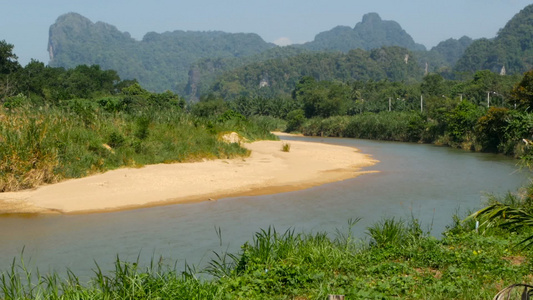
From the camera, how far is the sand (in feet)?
47.0

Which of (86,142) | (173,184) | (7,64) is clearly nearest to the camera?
(173,184)

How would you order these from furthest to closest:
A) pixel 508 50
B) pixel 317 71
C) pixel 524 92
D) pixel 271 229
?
pixel 317 71 → pixel 508 50 → pixel 524 92 → pixel 271 229

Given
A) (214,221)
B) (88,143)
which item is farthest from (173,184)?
(214,221)

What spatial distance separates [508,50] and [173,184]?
537 feet

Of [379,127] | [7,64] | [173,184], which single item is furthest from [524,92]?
[7,64]

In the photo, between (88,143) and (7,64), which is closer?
(88,143)

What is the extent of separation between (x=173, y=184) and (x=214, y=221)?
4.64 meters

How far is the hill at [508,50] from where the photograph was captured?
501 ft

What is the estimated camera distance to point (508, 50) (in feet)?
523

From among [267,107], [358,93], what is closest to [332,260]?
[267,107]

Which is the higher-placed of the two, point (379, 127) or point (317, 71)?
point (317, 71)

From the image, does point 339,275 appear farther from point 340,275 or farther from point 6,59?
point 6,59

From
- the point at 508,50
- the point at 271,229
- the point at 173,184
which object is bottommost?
the point at 271,229

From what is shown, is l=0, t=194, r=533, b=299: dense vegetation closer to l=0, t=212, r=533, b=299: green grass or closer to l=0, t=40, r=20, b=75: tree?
l=0, t=212, r=533, b=299: green grass
